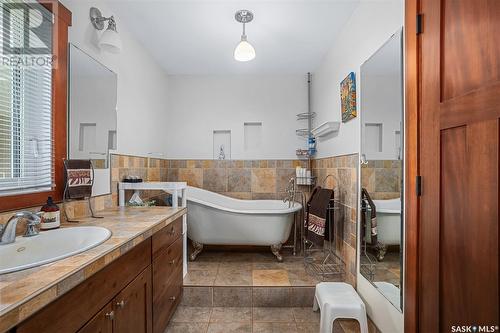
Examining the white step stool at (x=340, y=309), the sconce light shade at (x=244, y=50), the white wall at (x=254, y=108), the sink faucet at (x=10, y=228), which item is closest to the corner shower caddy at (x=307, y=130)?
the white wall at (x=254, y=108)

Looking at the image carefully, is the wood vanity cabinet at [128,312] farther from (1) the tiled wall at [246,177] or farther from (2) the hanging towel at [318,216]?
(1) the tiled wall at [246,177]

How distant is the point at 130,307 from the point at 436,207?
148 centimetres

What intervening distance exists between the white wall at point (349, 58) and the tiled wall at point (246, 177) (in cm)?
62

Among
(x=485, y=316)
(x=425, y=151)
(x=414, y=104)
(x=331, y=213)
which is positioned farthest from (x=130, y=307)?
(x=331, y=213)

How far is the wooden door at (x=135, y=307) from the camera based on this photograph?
3.62ft

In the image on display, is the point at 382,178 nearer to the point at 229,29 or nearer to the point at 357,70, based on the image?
the point at 357,70

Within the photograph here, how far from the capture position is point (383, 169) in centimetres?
162

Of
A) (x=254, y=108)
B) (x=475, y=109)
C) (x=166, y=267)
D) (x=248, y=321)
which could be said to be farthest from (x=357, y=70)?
(x=248, y=321)

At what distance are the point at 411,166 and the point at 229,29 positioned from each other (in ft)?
6.51

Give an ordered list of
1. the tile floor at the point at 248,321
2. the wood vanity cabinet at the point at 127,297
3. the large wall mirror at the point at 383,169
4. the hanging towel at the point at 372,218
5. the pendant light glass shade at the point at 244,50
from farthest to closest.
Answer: the pendant light glass shade at the point at 244,50, the tile floor at the point at 248,321, the hanging towel at the point at 372,218, the large wall mirror at the point at 383,169, the wood vanity cabinet at the point at 127,297

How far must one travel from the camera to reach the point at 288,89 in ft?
11.6

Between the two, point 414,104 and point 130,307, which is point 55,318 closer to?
point 130,307

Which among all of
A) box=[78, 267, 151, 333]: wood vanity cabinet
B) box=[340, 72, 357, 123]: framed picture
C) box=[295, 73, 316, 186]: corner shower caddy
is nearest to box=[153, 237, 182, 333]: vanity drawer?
box=[78, 267, 151, 333]: wood vanity cabinet

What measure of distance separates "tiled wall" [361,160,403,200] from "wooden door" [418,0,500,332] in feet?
0.88
